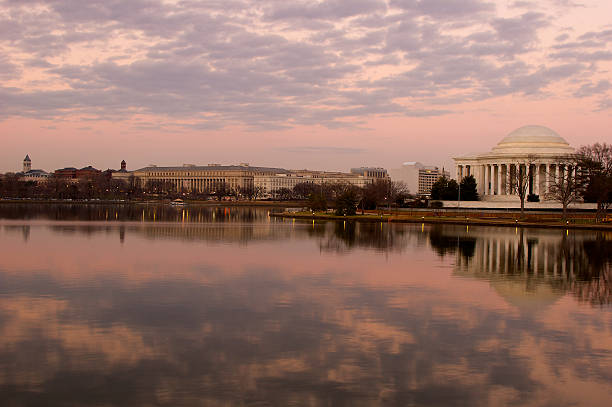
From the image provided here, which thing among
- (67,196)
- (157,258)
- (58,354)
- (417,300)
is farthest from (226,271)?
(67,196)

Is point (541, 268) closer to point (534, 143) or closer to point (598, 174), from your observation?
point (598, 174)

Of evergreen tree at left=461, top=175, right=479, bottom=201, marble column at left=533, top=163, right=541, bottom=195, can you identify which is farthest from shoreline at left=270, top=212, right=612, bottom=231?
marble column at left=533, top=163, right=541, bottom=195

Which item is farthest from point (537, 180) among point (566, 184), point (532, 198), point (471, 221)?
point (471, 221)

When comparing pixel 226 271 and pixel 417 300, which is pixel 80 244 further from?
pixel 417 300

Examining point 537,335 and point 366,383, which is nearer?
point 366,383

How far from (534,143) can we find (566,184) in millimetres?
17977

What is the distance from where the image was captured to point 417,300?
17.6 m

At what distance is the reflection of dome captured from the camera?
308ft

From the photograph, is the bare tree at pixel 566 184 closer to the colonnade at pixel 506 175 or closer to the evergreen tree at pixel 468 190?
the colonnade at pixel 506 175

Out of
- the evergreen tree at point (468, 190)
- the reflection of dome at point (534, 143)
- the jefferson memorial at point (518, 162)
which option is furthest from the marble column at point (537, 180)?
the evergreen tree at point (468, 190)

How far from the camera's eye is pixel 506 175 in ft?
309

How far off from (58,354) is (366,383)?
18.2ft

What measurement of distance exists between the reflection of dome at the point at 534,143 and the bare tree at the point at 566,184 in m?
4.10

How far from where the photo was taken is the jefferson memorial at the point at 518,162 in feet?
298
